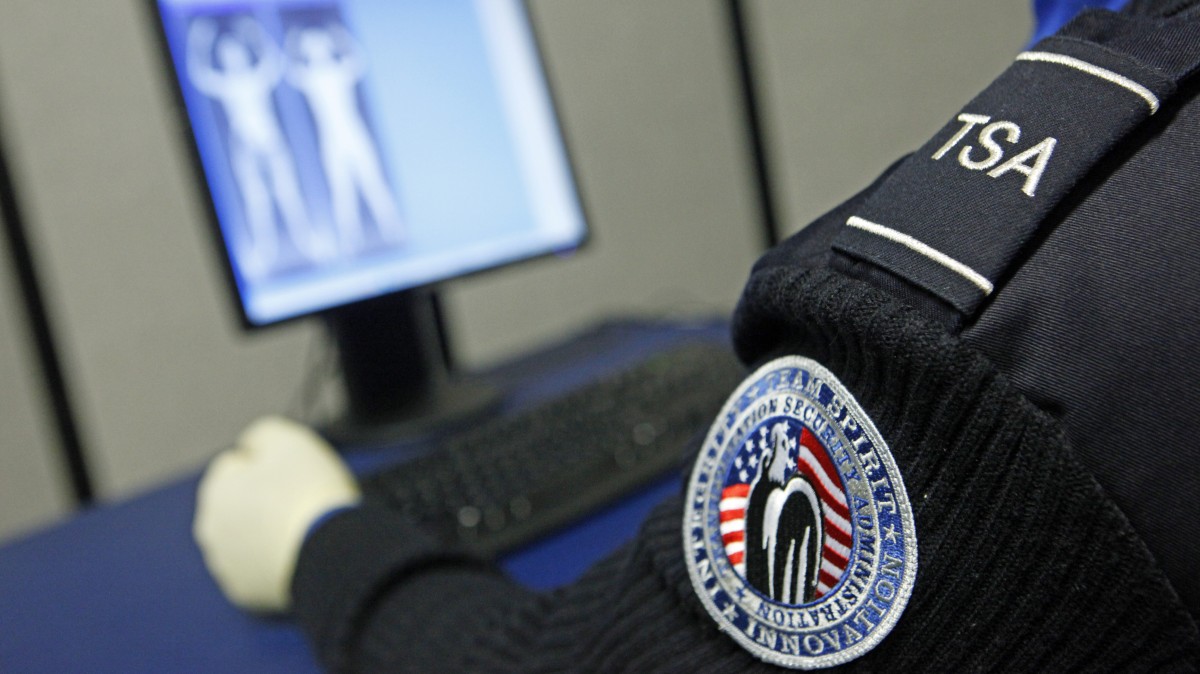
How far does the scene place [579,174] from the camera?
119cm

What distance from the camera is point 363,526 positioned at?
501mm

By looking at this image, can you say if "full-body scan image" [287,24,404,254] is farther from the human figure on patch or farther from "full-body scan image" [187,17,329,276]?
the human figure on patch

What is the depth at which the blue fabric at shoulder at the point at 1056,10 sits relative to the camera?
1.10ft

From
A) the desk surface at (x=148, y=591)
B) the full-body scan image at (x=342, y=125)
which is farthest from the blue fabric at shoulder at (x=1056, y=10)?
the full-body scan image at (x=342, y=125)

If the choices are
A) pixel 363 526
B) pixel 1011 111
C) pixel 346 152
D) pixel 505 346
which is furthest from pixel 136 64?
pixel 1011 111

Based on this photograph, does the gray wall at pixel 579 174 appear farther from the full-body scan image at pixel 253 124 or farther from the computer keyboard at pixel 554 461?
the computer keyboard at pixel 554 461

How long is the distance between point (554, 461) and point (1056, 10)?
1.42ft

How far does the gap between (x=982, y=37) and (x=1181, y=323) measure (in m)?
0.96

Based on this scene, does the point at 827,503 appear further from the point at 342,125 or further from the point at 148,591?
the point at 342,125

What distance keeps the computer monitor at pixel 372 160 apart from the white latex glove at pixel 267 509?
191 mm

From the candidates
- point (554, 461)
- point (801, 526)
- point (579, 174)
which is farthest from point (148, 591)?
point (579, 174)

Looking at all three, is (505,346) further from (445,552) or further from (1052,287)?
(1052,287)

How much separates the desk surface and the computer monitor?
15 cm

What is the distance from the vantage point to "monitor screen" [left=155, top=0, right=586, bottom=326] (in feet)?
2.45
